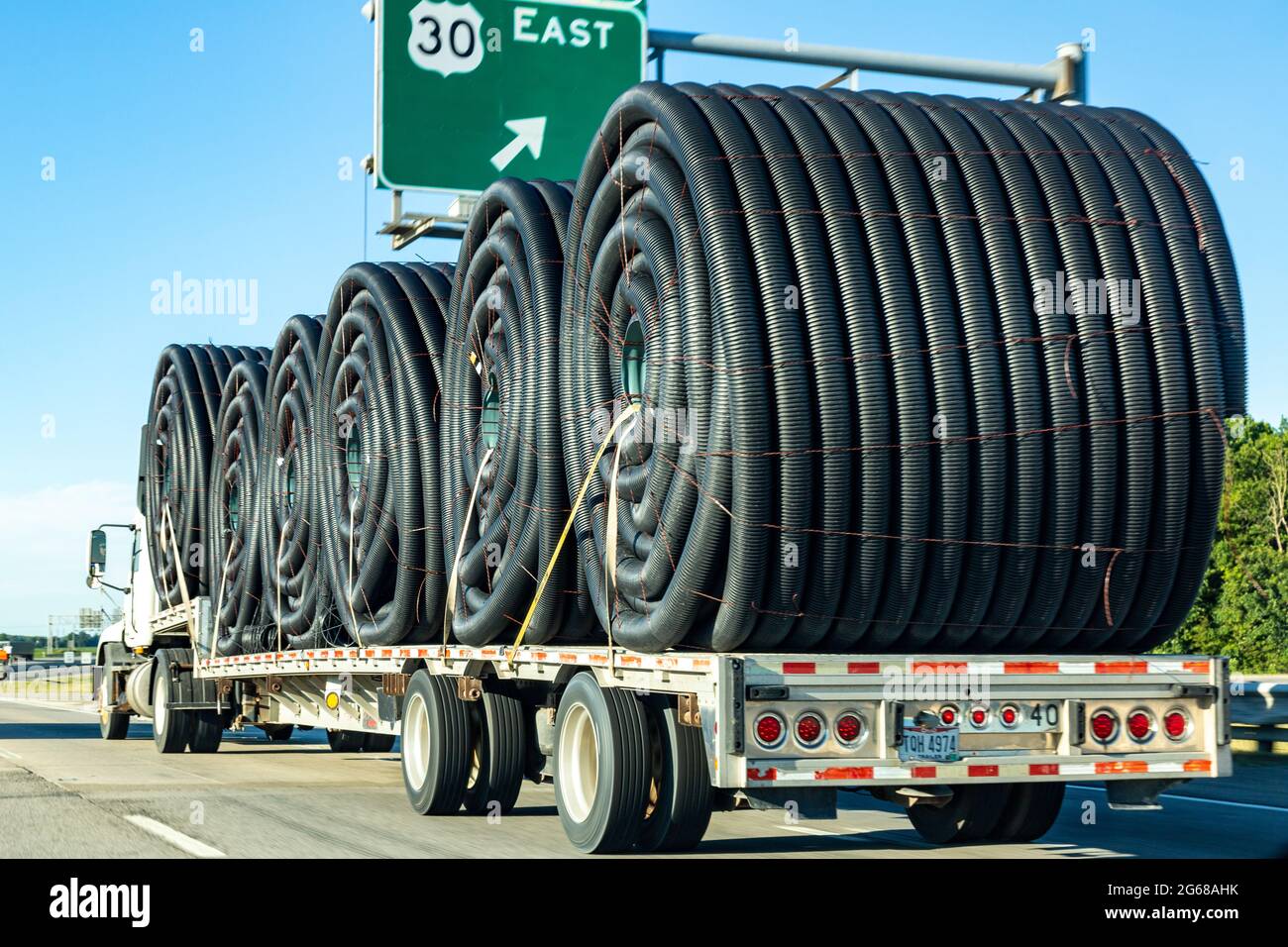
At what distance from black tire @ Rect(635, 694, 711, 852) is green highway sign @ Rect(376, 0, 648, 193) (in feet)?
29.8

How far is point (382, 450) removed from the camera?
575 inches

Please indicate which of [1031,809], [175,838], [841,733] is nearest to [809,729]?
[841,733]

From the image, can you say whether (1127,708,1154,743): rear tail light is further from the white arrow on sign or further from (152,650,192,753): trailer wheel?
(152,650,192,753): trailer wheel

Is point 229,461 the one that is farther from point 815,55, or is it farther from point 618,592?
point 618,592

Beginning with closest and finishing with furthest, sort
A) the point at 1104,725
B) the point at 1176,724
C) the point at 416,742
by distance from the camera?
the point at 1104,725
the point at 1176,724
the point at 416,742

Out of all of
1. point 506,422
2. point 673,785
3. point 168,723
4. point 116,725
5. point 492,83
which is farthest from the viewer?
point 116,725

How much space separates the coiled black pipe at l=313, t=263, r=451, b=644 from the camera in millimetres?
13758

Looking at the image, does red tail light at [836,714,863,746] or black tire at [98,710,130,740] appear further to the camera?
black tire at [98,710,130,740]

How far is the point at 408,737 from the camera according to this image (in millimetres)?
13281

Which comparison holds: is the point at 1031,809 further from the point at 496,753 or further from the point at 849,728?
the point at 496,753

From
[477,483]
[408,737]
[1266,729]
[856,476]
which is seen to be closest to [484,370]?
[477,483]

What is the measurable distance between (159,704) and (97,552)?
4492 millimetres

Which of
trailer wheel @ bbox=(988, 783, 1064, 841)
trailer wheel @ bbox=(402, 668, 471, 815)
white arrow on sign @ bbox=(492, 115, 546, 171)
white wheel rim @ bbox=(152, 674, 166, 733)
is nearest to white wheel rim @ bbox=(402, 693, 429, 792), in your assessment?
trailer wheel @ bbox=(402, 668, 471, 815)

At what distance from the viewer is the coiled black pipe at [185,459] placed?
69.7 feet
